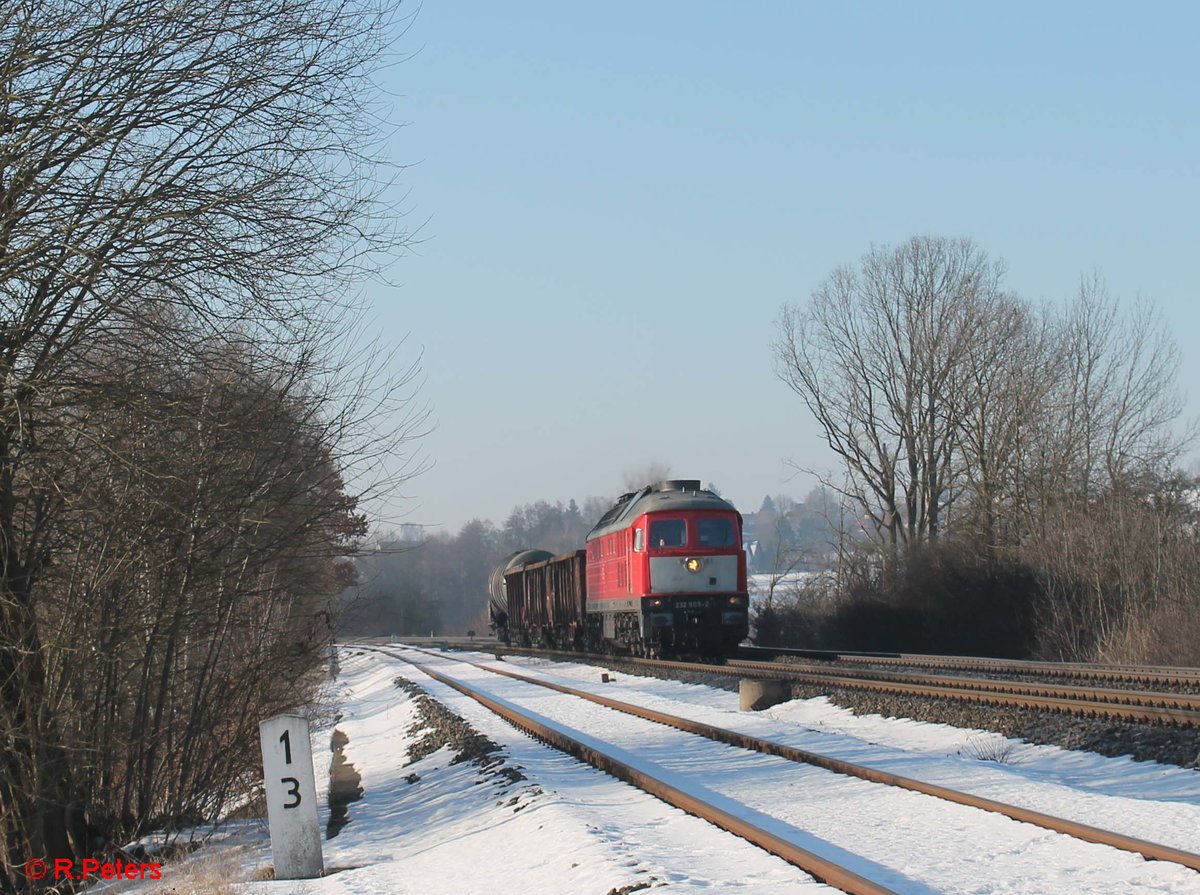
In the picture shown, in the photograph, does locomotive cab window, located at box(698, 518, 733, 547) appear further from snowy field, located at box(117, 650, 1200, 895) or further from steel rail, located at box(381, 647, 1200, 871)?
snowy field, located at box(117, 650, 1200, 895)

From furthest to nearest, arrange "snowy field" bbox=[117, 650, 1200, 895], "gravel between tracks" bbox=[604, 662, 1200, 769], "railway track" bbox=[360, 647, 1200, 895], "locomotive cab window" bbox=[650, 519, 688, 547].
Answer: "locomotive cab window" bbox=[650, 519, 688, 547] < "gravel between tracks" bbox=[604, 662, 1200, 769] < "snowy field" bbox=[117, 650, 1200, 895] < "railway track" bbox=[360, 647, 1200, 895]

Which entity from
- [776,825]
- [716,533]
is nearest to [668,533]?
[716,533]

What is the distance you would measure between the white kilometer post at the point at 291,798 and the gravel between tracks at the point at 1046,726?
7.03 m

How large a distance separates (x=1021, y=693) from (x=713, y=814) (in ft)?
28.2

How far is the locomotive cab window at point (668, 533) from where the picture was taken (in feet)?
86.8

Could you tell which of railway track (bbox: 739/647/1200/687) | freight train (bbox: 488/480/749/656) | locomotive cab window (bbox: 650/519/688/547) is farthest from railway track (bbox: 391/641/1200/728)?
locomotive cab window (bbox: 650/519/688/547)

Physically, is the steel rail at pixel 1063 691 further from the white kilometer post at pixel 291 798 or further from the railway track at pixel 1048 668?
the white kilometer post at pixel 291 798

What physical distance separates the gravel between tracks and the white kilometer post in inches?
277

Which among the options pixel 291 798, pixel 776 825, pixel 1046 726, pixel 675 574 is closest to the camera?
pixel 776 825

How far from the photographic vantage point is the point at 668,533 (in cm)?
2648

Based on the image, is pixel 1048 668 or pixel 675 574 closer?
pixel 1048 668

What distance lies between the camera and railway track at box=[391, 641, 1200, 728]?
42.9 ft

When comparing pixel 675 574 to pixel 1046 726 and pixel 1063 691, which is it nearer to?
pixel 1063 691

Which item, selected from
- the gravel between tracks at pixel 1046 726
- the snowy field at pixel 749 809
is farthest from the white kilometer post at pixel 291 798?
the gravel between tracks at pixel 1046 726
